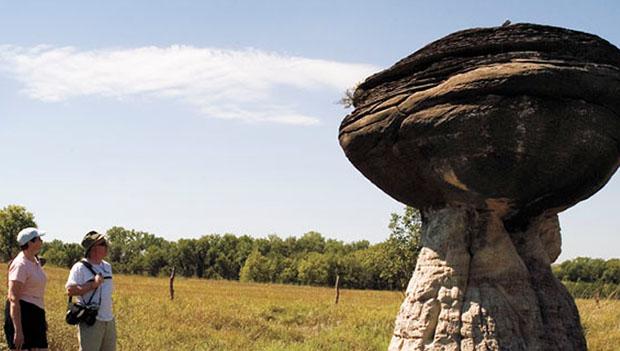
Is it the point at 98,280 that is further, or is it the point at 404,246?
the point at 404,246

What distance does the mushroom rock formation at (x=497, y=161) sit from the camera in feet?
22.2

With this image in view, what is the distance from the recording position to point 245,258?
300ft

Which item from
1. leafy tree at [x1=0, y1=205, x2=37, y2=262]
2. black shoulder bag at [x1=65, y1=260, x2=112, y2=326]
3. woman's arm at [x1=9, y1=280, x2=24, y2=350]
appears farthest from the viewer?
leafy tree at [x1=0, y1=205, x2=37, y2=262]

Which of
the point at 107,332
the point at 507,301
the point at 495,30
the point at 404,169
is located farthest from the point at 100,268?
the point at 495,30

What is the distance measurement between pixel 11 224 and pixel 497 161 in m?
67.1

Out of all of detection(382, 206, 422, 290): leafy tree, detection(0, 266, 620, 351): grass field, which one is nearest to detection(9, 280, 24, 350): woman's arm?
detection(0, 266, 620, 351): grass field

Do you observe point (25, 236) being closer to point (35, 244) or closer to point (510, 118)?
point (35, 244)

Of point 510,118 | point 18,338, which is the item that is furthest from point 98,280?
point 510,118

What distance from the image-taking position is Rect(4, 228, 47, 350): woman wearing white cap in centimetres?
724

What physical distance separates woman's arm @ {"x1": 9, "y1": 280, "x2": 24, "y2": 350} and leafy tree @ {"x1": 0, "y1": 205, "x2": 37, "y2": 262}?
62.7 meters

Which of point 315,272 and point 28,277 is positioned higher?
point 315,272

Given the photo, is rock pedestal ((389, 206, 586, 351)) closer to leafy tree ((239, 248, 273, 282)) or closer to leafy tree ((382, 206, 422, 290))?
leafy tree ((382, 206, 422, 290))

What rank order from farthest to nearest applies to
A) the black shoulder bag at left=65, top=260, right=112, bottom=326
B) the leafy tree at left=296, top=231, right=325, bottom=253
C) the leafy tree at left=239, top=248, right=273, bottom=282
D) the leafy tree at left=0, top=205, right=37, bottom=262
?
the leafy tree at left=296, top=231, right=325, bottom=253 → the leafy tree at left=239, top=248, right=273, bottom=282 → the leafy tree at left=0, top=205, right=37, bottom=262 → the black shoulder bag at left=65, top=260, right=112, bottom=326

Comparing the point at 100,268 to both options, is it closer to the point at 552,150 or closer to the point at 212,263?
the point at 552,150
